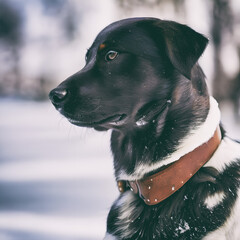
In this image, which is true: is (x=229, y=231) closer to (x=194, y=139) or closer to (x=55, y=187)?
(x=194, y=139)

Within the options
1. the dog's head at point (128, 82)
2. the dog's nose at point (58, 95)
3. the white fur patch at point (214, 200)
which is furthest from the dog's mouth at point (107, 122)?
the white fur patch at point (214, 200)

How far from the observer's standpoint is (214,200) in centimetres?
168

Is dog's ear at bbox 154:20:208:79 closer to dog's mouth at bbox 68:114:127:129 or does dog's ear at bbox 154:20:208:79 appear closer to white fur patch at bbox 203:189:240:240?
dog's mouth at bbox 68:114:127:129

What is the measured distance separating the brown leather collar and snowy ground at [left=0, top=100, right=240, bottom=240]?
0.37 meters

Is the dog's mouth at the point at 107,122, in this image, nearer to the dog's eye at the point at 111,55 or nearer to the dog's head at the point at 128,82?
the dog's head at the point at 128,82

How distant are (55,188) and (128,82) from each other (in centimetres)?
293

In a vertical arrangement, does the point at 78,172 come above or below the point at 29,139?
above

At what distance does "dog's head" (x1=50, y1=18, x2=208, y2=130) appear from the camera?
6.03ft

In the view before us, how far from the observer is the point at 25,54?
25.0 ft

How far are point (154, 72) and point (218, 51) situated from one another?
14.1 feet

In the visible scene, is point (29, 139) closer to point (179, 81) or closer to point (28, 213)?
point (28, 213)

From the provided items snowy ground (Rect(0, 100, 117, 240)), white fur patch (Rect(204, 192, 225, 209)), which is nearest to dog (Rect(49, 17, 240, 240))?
white fur patch (Rect(204, 192, 225, 209))

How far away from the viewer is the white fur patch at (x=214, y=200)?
5.47ft

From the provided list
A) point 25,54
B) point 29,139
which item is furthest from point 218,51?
point 29,139
